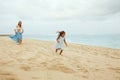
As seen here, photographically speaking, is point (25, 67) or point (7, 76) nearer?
point (7, 76)

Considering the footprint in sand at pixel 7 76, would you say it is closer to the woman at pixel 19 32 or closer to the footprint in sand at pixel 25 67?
the footprint in sand at pixel 25 67

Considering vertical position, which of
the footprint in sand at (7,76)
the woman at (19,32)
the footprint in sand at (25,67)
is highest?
the woman at (19,32)

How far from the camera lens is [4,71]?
542cm

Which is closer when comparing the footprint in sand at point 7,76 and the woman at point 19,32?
the footprint in sand at point 7,76

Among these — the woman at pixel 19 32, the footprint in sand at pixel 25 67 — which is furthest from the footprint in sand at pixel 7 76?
the woman at pixel 19 32

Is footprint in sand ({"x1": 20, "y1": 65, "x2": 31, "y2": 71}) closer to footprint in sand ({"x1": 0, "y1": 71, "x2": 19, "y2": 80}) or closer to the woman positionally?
footprint in sand ({"x1": 0, "y1": 71, "x2": 19, "y2": 80})

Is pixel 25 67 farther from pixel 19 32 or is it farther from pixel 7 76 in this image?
pixel 19 32

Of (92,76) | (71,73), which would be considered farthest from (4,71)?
(92,76)

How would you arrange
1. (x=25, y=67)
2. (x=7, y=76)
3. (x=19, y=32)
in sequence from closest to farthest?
(x=7, y=76) < (x=25, y=67) < (x=19, y=32)

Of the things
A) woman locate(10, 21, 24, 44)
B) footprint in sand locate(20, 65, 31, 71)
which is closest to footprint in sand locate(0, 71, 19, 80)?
footprint in sand locate(20, 65, 31, 71)

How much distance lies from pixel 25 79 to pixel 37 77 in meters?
0.35

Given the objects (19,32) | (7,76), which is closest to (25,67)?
(7,76)

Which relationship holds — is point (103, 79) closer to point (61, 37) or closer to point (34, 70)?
point (34, 70)

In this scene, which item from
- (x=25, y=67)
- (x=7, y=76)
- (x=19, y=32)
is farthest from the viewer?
(x=19, y=32)
